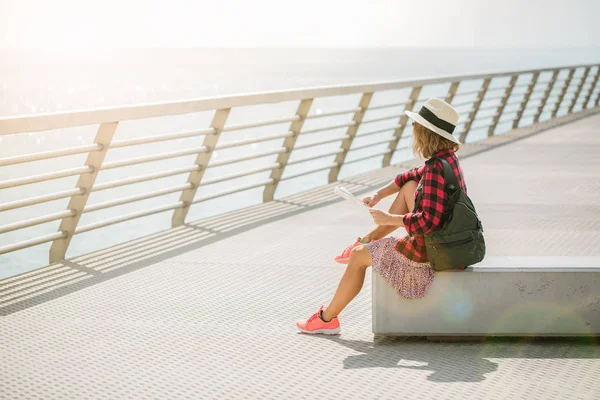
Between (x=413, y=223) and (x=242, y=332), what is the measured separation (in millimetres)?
1120

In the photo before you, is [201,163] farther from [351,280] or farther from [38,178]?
[351,280]

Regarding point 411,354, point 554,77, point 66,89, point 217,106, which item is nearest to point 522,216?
point 217,106

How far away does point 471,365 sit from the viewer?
452cm

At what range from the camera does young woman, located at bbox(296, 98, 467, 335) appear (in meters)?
4.61

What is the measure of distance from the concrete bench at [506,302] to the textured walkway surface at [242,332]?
0.32 ft

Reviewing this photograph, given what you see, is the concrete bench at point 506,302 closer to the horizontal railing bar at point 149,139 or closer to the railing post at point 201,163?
the horizontal railing bar at point 149,139

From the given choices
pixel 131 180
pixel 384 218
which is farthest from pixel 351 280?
pixel 131 180

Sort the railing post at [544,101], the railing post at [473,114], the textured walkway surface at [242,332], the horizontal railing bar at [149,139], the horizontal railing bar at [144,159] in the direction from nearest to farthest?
the textured walkway surface at [242,332], the horizontal railing bar at [149,139], the horizontal railing bar at [144,159], the railing post at [473,114], the railing post at [544,101]

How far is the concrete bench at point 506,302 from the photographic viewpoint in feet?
15.6

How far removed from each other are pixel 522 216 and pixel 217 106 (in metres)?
2.86

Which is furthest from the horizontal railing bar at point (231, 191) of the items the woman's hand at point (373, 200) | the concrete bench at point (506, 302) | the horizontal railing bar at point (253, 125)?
the concrete bench at point (506, 302)

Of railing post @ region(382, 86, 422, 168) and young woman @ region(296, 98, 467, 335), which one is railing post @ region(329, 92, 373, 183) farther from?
young woman @ region(296, 98, 467, 335)

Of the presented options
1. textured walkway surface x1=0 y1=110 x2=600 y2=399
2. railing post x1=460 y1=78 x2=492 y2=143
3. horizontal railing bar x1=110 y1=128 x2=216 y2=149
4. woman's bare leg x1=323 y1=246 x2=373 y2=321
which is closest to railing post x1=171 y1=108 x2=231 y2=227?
horizontal railing bar x1=110 y1=128 x2=216 y2=149

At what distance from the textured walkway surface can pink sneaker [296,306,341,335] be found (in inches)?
2.1
